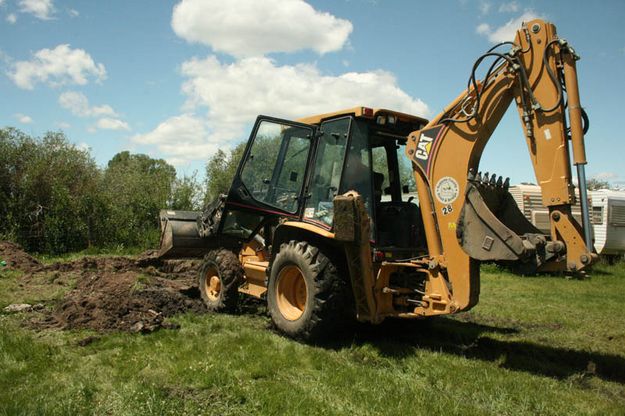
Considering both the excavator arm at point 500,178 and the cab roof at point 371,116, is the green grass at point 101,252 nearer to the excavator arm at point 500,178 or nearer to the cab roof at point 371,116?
the cab roof at point 371,116

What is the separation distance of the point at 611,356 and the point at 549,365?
1070 mm

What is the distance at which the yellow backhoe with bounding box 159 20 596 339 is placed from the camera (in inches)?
194

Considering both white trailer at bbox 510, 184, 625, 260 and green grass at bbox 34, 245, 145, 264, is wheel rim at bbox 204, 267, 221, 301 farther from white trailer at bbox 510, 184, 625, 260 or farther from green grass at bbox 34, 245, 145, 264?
white trailer at bbox 510, 184, 625, 260

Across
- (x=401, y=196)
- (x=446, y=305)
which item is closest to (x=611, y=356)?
(x=446, y=305)

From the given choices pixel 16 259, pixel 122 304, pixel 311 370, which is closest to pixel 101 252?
pixel 16 259

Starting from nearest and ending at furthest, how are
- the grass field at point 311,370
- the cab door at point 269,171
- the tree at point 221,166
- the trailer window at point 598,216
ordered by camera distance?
the grass field at point 311,370 < the cab door at point 269,171 < the trailer window at point 598,216 < the tree at point 221,166

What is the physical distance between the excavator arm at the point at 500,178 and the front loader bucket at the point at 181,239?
15.1 ft

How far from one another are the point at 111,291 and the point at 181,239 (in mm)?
1401

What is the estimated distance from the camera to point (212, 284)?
8.22 meters

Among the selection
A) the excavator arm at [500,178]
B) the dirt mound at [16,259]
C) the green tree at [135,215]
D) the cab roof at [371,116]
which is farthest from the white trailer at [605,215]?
the dirt mound at [16,259]

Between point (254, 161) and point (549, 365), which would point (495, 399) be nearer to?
point (549, 365)

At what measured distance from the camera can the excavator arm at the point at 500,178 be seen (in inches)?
191

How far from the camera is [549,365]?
18.4ft

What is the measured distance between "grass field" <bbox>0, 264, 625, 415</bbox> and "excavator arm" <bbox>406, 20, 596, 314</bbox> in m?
0.95
